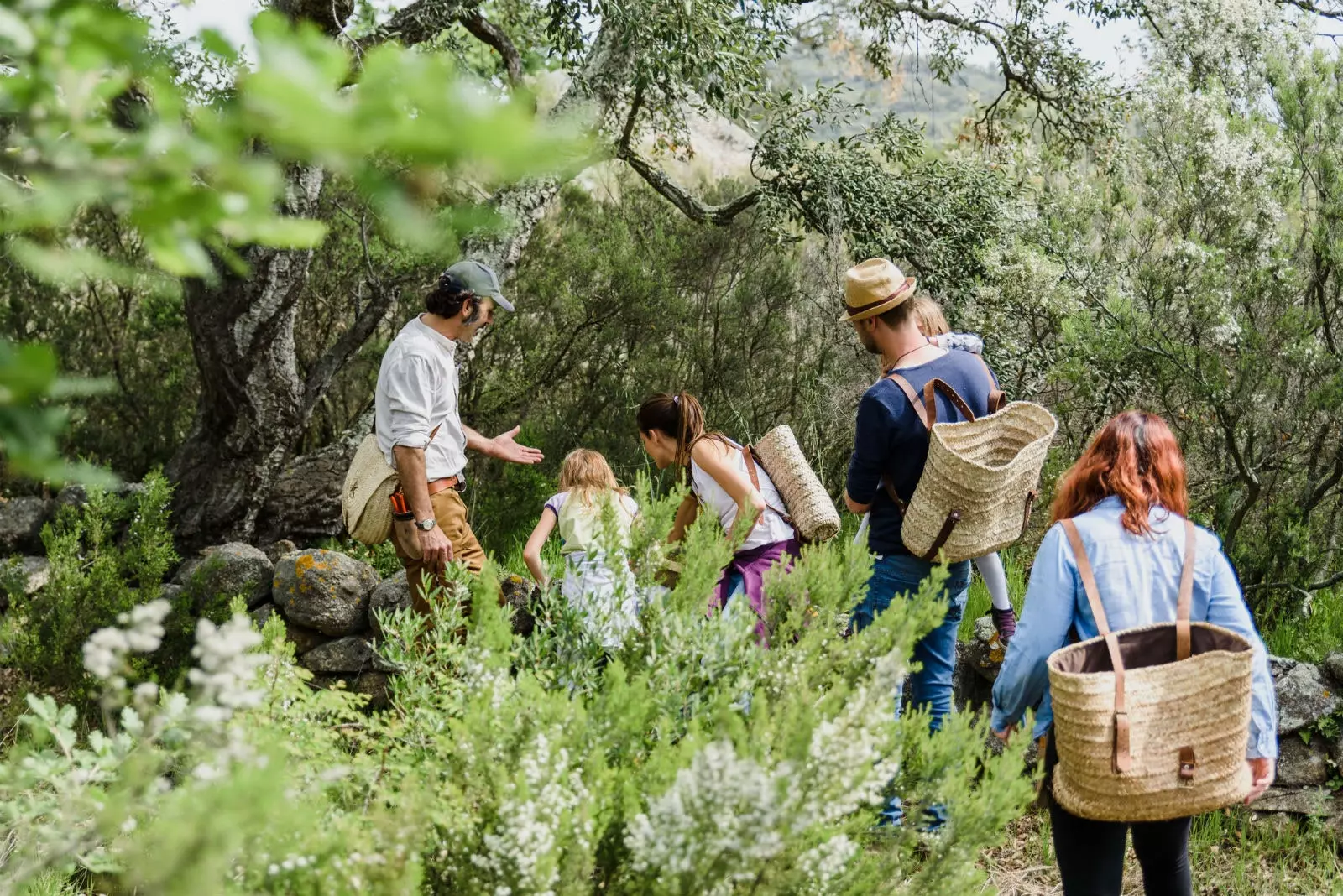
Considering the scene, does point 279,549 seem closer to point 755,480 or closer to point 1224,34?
point 755,480

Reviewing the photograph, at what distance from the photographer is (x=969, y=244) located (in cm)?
676

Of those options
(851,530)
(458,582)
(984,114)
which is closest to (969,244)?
(851,530)

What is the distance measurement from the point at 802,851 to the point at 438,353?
2586mm

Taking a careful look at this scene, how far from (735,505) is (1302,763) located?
2500 millimetres

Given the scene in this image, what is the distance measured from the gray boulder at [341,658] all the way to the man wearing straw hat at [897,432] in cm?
263

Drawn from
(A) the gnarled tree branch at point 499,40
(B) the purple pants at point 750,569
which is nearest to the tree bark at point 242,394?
(A) the gnarled tree branch at point 499,40

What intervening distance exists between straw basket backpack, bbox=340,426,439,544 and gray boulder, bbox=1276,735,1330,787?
3.52 metres

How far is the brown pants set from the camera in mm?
3994

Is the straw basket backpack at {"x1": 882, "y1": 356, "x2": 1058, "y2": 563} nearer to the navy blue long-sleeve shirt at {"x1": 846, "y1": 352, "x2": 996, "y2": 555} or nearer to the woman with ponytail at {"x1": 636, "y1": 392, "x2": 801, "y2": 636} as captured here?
the navy blue long-sleeve shirt at {"x1": 846, "y1": 352, "x2": 996, "y2": 555}

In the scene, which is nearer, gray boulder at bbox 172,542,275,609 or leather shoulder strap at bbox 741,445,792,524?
leather shoulder strap at bbox 741,445,792,524

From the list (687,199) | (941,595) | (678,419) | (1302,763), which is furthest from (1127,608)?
(687,199)

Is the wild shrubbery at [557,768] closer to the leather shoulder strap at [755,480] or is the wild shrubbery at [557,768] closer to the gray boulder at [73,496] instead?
the leather shoulder strap at [755,480]

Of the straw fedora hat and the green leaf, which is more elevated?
the green leaf

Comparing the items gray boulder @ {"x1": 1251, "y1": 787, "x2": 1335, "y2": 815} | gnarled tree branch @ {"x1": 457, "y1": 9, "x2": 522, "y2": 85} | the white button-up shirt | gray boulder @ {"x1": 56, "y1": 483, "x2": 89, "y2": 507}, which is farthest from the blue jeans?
gray boulder @ {"x1": 56, "y1": 483, "x2": 89, "y2": 507}
